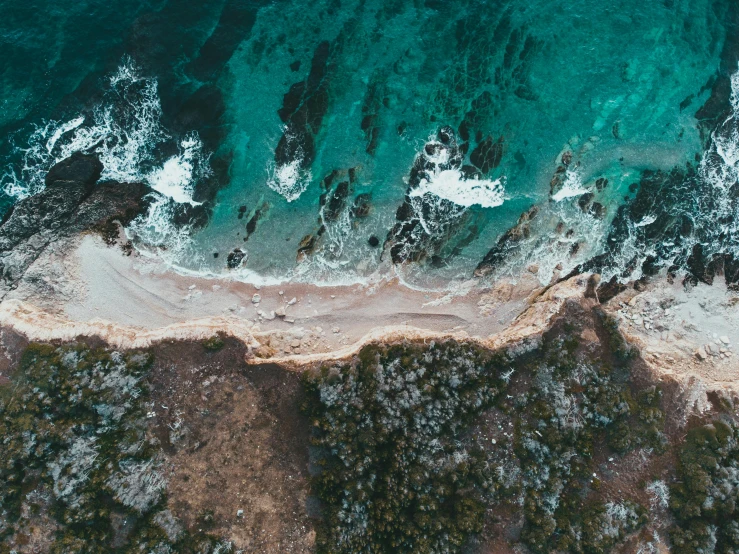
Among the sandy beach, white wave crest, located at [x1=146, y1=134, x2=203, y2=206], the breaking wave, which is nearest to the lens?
the sandy beach

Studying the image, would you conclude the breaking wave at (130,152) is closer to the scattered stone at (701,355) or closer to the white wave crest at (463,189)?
the white wave crest at (463,189)

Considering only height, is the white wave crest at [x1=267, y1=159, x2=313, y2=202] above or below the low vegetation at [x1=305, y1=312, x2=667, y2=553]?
above

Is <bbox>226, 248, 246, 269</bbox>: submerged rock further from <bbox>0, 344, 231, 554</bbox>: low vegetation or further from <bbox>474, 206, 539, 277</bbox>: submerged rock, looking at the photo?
<bbox>474, 206, 539, 277</bbox>: submerged rock

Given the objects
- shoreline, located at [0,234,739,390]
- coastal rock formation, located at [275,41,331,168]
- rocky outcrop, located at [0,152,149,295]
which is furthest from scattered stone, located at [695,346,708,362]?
rocky outcrop, located at [0,152,149,295]

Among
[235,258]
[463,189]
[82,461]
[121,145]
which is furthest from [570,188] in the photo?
[82,461]

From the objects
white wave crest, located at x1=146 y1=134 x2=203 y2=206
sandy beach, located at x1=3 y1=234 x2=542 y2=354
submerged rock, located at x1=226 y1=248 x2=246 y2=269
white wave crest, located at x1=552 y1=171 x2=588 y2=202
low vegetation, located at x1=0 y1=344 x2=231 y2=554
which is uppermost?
white wave crest, located at x1=552 y1=171 x2=588 y2=202

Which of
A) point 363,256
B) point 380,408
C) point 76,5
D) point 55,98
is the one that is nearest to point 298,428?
point 380,408
